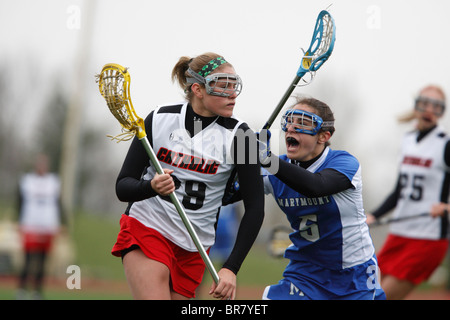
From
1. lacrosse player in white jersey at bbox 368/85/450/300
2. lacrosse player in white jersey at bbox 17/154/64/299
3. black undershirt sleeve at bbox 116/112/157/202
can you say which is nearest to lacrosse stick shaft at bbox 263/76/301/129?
black undershirt sleeve at bbox 116/112/157/202

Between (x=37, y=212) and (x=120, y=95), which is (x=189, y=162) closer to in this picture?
(x=120, y=95)

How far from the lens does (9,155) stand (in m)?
33.4

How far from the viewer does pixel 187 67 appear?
3.82 metres

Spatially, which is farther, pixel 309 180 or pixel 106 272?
pixel 106 272

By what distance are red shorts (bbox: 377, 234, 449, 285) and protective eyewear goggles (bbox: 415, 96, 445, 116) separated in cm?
132

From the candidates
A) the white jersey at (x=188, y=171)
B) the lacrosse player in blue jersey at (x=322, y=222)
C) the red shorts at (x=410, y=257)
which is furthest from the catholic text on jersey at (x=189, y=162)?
the red shorts at (x=410, y=257)

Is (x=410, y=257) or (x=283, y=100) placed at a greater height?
(x=283, y=100)

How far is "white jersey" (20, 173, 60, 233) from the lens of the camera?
9914mm

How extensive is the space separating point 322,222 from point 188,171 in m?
0.94

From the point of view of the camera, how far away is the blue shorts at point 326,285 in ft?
12.6

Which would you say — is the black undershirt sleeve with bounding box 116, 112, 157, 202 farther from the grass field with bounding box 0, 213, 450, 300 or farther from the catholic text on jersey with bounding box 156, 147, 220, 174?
the grass field with bounding box 0, 213, 450, 300

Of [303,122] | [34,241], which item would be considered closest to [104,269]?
[34,241]

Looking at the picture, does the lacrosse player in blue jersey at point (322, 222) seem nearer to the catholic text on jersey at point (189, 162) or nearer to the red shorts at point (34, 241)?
the catholic text on jersey at point (189, 162)
